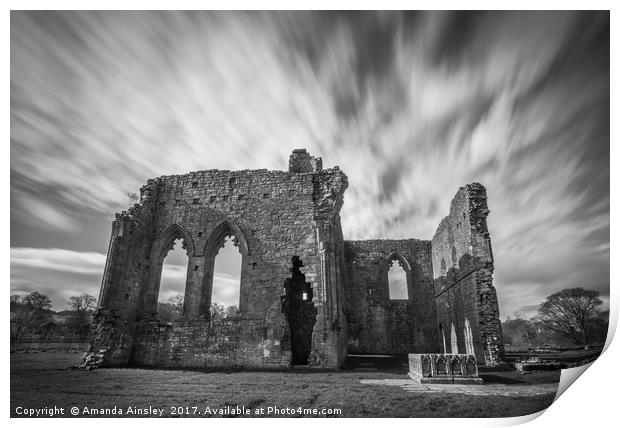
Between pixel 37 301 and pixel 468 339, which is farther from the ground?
pixel 37 301

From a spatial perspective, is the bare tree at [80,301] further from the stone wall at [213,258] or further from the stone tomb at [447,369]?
the stone tomb at [447,369]

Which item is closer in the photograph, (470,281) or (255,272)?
(255,272)

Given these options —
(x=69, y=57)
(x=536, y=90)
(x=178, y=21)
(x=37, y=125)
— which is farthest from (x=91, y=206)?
(x=536, y=90)

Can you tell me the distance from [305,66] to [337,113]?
1.03 meters

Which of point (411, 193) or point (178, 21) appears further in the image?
point (411, 193)

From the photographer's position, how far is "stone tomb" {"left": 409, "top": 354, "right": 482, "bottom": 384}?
7.16m

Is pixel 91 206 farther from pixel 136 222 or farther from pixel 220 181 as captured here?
pixel 220 181

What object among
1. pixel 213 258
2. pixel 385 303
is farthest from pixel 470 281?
pixel 213 258

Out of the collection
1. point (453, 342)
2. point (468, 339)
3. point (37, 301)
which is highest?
point (37, 301)

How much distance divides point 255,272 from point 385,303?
34.5ft

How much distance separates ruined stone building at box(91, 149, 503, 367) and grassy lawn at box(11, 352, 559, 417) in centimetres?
257

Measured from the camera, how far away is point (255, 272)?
1118 centimetres

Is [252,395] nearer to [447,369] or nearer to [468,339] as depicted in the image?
[447,369]

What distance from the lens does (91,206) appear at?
23.8 feet
